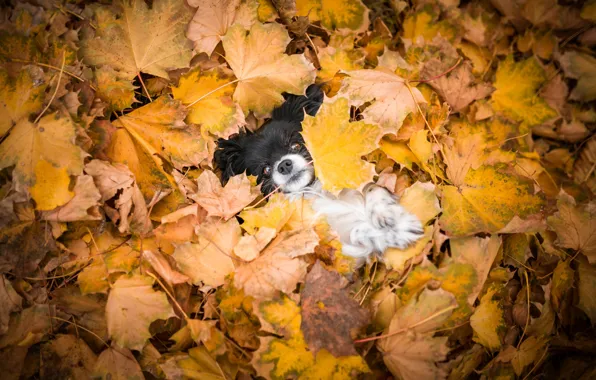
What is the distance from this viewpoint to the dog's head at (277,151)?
2.26m

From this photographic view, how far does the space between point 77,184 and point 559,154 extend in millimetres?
2509

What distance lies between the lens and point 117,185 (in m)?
1.79

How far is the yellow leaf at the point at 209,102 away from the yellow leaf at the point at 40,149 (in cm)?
52

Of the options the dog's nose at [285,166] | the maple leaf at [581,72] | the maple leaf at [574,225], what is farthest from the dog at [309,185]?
the maple leaf at [581,72]

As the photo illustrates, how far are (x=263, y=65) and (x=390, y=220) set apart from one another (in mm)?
984

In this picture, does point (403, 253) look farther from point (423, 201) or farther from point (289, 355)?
point (289, 355)

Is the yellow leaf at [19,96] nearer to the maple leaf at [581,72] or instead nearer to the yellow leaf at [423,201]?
the yellow leaf at [423,201]

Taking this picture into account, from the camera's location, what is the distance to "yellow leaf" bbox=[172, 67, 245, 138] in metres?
1.92

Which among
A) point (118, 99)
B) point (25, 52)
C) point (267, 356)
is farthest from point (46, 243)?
point (267, 356)

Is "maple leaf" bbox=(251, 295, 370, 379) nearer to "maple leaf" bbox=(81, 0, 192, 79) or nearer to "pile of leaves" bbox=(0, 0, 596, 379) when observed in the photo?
"pile of leaves" bbox=(0, 0, 596, 379)

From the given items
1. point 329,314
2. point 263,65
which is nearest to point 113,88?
point 263,65

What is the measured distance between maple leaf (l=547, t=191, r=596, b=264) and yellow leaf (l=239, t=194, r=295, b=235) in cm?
124

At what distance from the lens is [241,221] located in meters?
2.08

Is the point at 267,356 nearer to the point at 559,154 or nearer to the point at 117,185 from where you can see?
the point at 117,185
